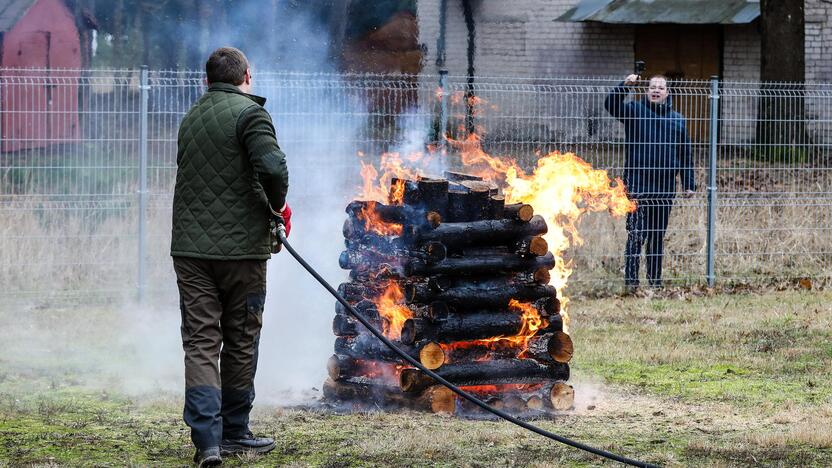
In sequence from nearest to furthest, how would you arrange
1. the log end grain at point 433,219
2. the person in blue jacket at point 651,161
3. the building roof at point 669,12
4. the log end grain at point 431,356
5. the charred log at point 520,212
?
the log end grain at point 431,356 → the log end grain at point 433,219 → the charred log at point 520,212 → the person in blue jacket at point 651,161 → the building roof at point 669,12

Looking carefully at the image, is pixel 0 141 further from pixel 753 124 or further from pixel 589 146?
pixel 753 124

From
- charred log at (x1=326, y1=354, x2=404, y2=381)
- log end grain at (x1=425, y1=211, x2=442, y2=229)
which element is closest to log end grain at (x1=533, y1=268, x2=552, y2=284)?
log end grain at (x1=425, y1=211, x2=442, y2=229)

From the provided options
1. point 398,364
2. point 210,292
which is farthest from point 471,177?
point 210,292

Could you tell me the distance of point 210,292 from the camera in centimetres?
624

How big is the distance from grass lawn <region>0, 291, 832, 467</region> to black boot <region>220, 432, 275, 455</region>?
79 millimetres

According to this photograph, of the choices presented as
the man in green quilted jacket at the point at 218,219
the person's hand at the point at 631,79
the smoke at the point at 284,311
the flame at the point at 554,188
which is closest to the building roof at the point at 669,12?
the person's hand at the point at 631,79

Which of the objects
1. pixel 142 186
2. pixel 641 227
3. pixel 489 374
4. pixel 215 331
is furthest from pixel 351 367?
pixel 641 227

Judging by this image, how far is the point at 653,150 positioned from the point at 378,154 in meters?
2.98

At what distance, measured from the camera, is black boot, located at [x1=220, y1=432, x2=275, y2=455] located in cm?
647

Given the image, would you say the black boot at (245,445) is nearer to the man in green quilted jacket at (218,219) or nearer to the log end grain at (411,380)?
the man in green quilted jacket at (218,219)

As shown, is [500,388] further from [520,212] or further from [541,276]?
[520,212]

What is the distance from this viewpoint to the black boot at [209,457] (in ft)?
20.0

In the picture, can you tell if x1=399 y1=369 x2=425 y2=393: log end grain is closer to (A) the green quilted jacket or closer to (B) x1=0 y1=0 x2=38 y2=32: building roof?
(A) the green quilted jacket

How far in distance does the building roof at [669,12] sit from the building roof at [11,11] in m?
11.3
